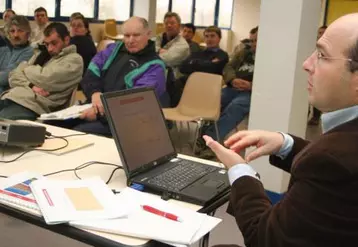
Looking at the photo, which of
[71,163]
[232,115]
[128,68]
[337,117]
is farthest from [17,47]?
[337,117]

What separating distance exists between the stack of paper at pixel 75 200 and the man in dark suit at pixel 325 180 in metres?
0.38

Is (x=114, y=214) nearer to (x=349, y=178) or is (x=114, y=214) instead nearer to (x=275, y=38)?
(x=349, y=178)

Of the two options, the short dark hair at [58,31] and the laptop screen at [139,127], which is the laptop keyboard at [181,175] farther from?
the short dark hair at [58,31]

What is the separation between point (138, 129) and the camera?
1761 mm

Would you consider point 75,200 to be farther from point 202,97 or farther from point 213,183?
point 202,97

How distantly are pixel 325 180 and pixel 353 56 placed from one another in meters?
0.30

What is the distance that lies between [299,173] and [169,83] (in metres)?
3.81

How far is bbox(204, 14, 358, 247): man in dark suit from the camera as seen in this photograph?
1.03 meters

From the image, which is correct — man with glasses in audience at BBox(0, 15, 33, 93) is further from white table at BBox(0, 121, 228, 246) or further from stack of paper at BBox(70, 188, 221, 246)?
stack of paper at BBox(70, 188, 221, 246)

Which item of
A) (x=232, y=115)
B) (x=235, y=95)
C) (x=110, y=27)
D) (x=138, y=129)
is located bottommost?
(x=232, y=115)

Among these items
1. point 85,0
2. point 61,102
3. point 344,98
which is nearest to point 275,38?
point 61,102

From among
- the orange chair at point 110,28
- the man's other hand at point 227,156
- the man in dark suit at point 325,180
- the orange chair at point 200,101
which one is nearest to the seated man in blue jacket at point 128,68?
the orange chair at point 200,101

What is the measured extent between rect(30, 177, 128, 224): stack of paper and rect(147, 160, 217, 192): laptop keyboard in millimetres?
190

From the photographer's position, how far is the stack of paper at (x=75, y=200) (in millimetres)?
1319
